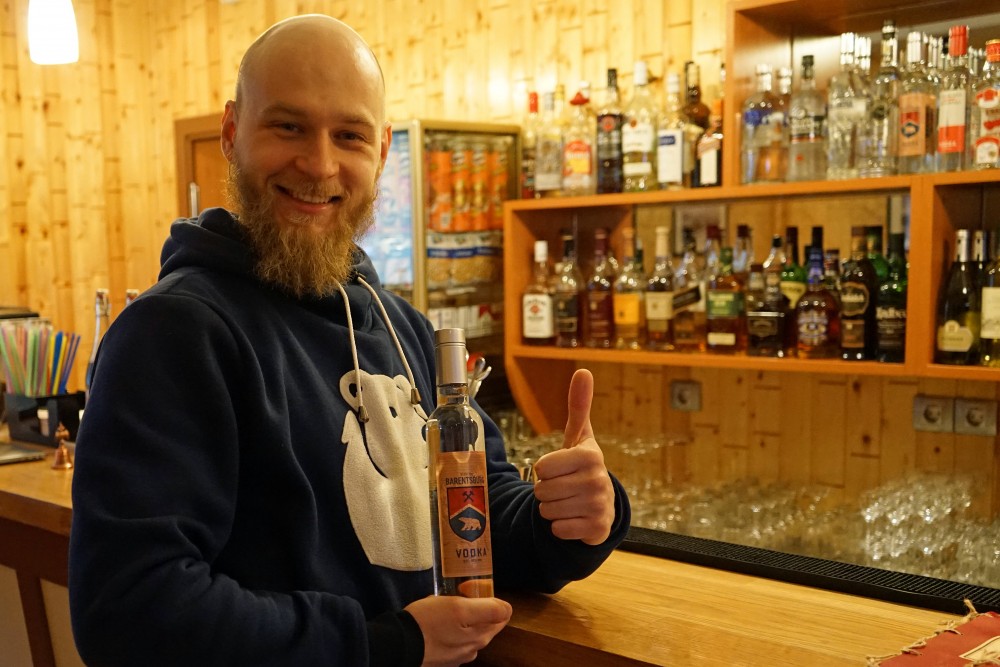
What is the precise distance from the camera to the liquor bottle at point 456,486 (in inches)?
44.2

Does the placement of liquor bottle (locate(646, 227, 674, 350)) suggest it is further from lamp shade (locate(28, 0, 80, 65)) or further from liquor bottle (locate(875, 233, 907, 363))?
lamp shade (locate(28, 0, 80, 65))

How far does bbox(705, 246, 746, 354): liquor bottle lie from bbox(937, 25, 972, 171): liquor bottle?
0.59 meters

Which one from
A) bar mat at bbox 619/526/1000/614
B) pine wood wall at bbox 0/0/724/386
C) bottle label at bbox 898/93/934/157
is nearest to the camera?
bar mat at bbox 619/526/1000/614

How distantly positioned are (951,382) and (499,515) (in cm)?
160

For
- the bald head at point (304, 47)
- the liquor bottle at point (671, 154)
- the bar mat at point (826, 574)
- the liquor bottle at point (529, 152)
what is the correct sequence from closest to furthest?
1. the bald head at point (304, 47)
2. the bar mat at point (826, 574)
3. the liquor bottle at point (671, 154)
4. the liquor bottle at point (529, 152)

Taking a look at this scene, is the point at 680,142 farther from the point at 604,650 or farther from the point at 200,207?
the point at 200,207

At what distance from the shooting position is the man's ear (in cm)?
133

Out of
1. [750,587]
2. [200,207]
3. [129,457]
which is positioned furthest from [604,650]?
[200,207]

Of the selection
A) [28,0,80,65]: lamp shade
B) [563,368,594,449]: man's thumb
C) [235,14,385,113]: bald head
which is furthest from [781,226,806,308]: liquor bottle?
[28,0,80,65]: lamp shade

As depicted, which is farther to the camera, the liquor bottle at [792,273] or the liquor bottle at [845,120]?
the liquor bottle at [792,273]

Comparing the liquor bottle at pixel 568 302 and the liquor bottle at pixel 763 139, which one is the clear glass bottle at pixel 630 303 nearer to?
the liquor bottle at pixel 568 302

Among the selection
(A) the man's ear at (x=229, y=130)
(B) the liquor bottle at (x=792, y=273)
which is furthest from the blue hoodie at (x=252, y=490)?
(B) the liquor bottle at (x=792, y=273)

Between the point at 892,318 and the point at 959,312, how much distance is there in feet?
0.47

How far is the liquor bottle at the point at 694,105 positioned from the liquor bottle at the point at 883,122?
518 mm
